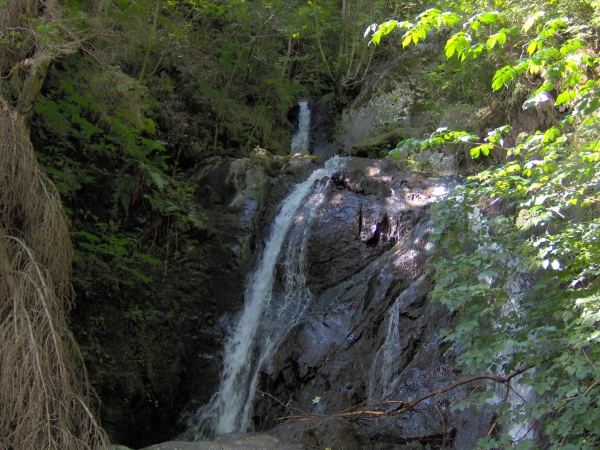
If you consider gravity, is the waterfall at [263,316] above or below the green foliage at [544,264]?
below

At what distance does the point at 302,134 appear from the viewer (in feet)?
53.8

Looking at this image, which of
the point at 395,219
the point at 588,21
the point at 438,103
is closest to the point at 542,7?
the point at 588,21

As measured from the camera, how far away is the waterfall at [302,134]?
1582 cm

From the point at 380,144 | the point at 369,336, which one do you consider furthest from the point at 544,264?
the point at 380,144

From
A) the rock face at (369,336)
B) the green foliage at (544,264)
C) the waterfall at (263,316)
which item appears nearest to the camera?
the green foliage at (544,264)

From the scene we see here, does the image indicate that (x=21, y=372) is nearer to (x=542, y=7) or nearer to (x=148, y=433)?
(x=148, y=433)

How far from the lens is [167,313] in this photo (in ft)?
28.7

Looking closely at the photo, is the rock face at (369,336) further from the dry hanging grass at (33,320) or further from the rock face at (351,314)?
the dry hanging grass at (33,320)

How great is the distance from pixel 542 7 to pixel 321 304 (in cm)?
579

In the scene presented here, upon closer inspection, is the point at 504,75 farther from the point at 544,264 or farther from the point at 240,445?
the point at 240,445

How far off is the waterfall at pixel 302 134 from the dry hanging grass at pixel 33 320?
1110 centimetres

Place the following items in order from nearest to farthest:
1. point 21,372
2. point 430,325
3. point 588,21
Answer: point 21,372
point 430,325
point 588,21

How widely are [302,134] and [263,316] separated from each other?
8920 millimetres

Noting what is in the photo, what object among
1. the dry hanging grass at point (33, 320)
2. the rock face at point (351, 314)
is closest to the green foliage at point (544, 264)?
the rock face at point (351, 314)
